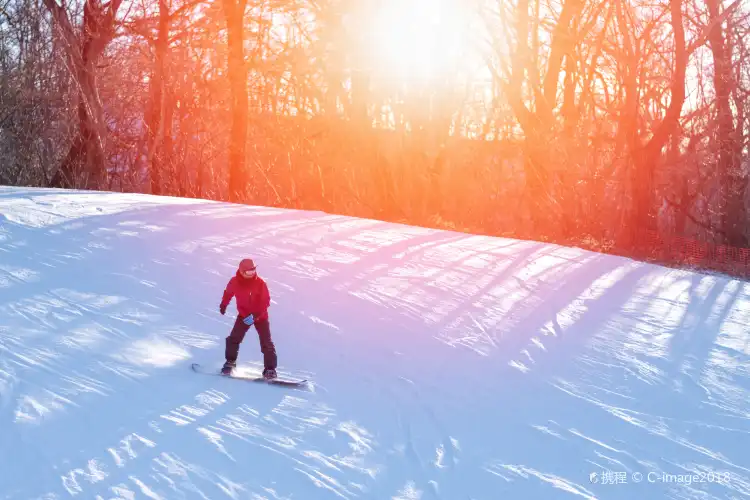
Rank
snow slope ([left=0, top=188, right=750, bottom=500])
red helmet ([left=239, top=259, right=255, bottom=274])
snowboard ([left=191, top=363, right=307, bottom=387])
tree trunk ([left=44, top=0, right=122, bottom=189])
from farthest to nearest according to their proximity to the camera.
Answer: tree trunk ([left=44, top=0, right=122, bottom=189]), snowboard ([left=191, top=363, right=307, bottom=387]), red helmet ([left=239, top=259, right=255, bottom=274]), snow slope ([left=0, top=188, right=750, bottom=500])

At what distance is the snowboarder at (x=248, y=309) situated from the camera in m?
6.71

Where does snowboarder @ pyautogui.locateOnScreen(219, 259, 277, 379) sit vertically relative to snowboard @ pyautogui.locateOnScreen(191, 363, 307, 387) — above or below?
above

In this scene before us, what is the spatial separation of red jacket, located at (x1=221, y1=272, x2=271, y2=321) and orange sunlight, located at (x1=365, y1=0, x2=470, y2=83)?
53.8 feet

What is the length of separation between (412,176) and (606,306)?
505 inches

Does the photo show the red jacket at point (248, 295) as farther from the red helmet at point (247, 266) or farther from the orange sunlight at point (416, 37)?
the orange sunlight at point (416, 37)

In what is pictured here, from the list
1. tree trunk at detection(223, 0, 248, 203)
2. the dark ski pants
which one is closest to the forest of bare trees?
tree trunk at detection(223, 0, 248, 203)

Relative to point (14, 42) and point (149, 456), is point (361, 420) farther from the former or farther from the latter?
point (14, 42)

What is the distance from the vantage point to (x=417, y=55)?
22203 millimetres

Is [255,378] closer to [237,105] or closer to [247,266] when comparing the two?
[247,266]

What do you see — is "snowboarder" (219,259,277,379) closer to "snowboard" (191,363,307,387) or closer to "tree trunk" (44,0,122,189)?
"snowboard" (191,363,307,387)

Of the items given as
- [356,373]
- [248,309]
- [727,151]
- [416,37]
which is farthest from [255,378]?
[727,151]

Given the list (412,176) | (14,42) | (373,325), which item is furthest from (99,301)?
(14,42)

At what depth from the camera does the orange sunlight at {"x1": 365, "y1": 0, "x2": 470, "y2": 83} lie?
21.7 m

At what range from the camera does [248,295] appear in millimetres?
6777
